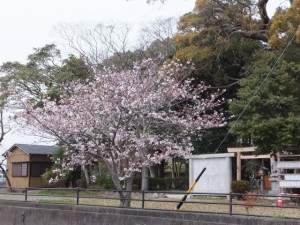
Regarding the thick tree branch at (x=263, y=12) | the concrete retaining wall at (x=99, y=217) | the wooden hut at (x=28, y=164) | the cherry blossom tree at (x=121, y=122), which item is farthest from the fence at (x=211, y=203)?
the wooden hut at (x=28, y=164)

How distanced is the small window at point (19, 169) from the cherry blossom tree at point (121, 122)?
18597mm

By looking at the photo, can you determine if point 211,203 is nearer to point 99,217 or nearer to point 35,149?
point 99,217

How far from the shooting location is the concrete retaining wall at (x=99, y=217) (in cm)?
985

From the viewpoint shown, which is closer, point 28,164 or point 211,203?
point 211,203

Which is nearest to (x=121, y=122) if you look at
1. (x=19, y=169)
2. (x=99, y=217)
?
(x=99, y=217)

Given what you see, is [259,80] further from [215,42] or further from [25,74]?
[25,74]

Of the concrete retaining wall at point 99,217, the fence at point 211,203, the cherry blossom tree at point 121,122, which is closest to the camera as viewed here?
the concrete retaining wall at point 99,217

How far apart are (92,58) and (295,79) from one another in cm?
1702

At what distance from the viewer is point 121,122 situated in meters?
15.9

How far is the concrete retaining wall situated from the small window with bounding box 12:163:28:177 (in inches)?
823

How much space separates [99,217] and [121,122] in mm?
4607

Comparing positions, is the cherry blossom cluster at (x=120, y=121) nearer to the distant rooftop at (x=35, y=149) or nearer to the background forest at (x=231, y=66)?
the background forest at (x=231, y=66)

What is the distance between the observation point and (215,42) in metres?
23.5

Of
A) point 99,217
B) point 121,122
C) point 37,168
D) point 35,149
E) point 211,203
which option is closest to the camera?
point 211,203
